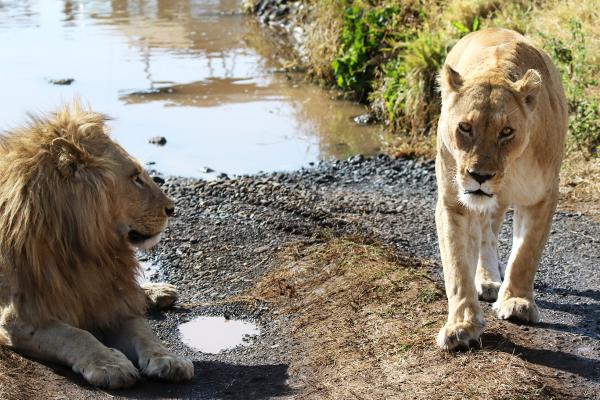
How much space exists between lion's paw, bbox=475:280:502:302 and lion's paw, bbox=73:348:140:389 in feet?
6.97

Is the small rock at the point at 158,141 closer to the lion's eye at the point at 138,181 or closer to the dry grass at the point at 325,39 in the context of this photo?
the dry grass at the point at 325,39

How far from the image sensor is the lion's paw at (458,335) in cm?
486

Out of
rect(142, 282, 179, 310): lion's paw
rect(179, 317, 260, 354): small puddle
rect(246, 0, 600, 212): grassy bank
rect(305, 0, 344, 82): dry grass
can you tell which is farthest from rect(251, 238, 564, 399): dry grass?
rect(305, 0, 344, 82): dry grass

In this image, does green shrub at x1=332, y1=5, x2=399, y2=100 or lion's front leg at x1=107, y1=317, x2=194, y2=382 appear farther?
green shrub at x1=332, y1=5, x2=399, y2=100

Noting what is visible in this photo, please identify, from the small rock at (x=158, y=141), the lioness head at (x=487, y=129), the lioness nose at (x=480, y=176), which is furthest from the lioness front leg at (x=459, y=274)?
the small rock at (x=158, y=141)

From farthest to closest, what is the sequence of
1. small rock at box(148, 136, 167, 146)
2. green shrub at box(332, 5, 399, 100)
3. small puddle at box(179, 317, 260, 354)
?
green shrub at box(332, 5, 399, 100) < small rock at box(148, 136, 167, 146) < small puddle at box(179, 317, 260, 354)

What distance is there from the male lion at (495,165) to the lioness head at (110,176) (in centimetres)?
143

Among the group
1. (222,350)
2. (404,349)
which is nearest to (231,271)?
(222,350)

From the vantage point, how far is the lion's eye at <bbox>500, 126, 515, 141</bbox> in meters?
4.79

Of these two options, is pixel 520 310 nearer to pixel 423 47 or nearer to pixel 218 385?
pixel 218 385

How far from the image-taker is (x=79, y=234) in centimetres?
485

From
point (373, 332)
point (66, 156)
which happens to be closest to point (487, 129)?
point (373, 332)

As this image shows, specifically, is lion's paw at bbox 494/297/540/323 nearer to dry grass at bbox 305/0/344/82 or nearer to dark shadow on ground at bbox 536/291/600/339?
dark shadow on ground at bbox 536/291/600/339

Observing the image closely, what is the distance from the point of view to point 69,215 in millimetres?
4820
